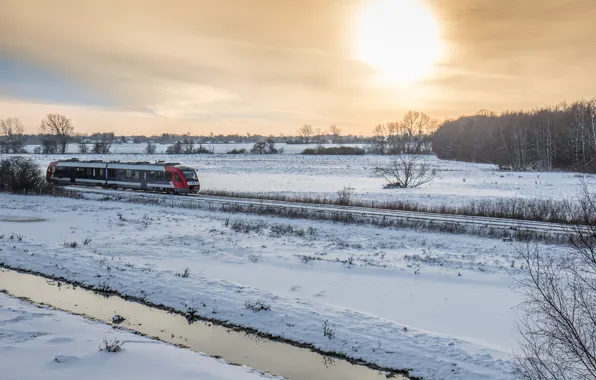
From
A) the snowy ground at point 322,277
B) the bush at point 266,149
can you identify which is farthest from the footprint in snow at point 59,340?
the bush at point 266,149

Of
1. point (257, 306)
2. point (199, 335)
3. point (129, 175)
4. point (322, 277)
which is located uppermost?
point (129, 175)

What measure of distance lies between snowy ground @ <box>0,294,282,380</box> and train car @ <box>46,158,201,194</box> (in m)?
26.4

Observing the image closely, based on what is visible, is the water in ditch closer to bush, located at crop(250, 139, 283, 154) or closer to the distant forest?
the distant forest

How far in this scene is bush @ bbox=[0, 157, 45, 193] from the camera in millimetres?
36750

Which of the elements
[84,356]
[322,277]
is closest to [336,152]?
[322,277]

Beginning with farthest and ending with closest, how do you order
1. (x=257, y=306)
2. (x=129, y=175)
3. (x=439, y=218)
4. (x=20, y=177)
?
(x=129, y=175) < (x=20, y=177) < (x=439, y=218) < (x=257, y=306)

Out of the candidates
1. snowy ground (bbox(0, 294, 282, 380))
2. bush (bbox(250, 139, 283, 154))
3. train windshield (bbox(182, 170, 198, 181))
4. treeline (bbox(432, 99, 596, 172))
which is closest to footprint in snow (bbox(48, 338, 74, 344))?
snowy ground (bbox(0, 294, 282, 380))

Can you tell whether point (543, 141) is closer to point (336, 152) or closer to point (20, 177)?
point (336, 152)

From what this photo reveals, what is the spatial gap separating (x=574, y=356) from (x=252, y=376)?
5212mm

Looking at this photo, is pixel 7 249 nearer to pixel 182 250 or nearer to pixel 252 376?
pixel 182 250

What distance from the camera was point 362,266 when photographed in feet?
50.5

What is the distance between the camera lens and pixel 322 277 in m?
14.3

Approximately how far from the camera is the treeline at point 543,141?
68188mm

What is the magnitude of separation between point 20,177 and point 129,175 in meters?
8.42
